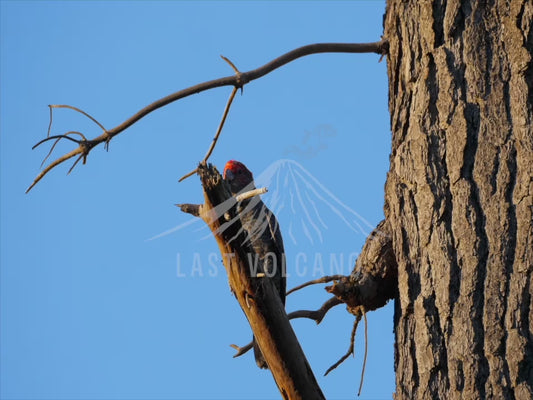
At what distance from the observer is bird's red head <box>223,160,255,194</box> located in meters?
5.67

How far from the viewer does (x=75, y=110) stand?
2.78 meters

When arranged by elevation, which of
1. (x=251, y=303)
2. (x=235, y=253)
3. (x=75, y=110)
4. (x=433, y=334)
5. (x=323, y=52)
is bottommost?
(x=433, y=334)

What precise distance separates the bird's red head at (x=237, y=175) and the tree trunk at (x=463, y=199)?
2696 mm

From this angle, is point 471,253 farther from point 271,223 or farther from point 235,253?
point 271,223

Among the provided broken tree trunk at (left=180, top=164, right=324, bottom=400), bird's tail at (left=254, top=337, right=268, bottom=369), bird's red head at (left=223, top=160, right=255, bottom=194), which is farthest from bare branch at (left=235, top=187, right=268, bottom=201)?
bird's red head at (left=223, top=160, right=255, bottom=194)


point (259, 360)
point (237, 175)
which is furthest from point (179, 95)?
point (237, 175)

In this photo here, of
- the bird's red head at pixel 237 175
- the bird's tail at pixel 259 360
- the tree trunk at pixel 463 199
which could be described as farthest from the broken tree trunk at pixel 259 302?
the bird's red head at pixel 237 175

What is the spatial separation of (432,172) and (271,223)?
2.80 metres

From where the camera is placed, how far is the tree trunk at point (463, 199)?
2461mm

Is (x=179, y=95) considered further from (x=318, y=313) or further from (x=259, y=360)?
(x=259, y=360)

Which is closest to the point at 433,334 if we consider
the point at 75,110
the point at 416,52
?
the point at 416,52

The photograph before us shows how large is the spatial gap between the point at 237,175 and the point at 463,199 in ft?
10.6

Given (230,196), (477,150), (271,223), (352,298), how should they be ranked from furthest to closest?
(271,223) < (352,298) < (477,150) < (230,196)

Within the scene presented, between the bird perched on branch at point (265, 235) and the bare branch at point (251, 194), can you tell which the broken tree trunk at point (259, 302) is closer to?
the bare branch at point (251, 194)
